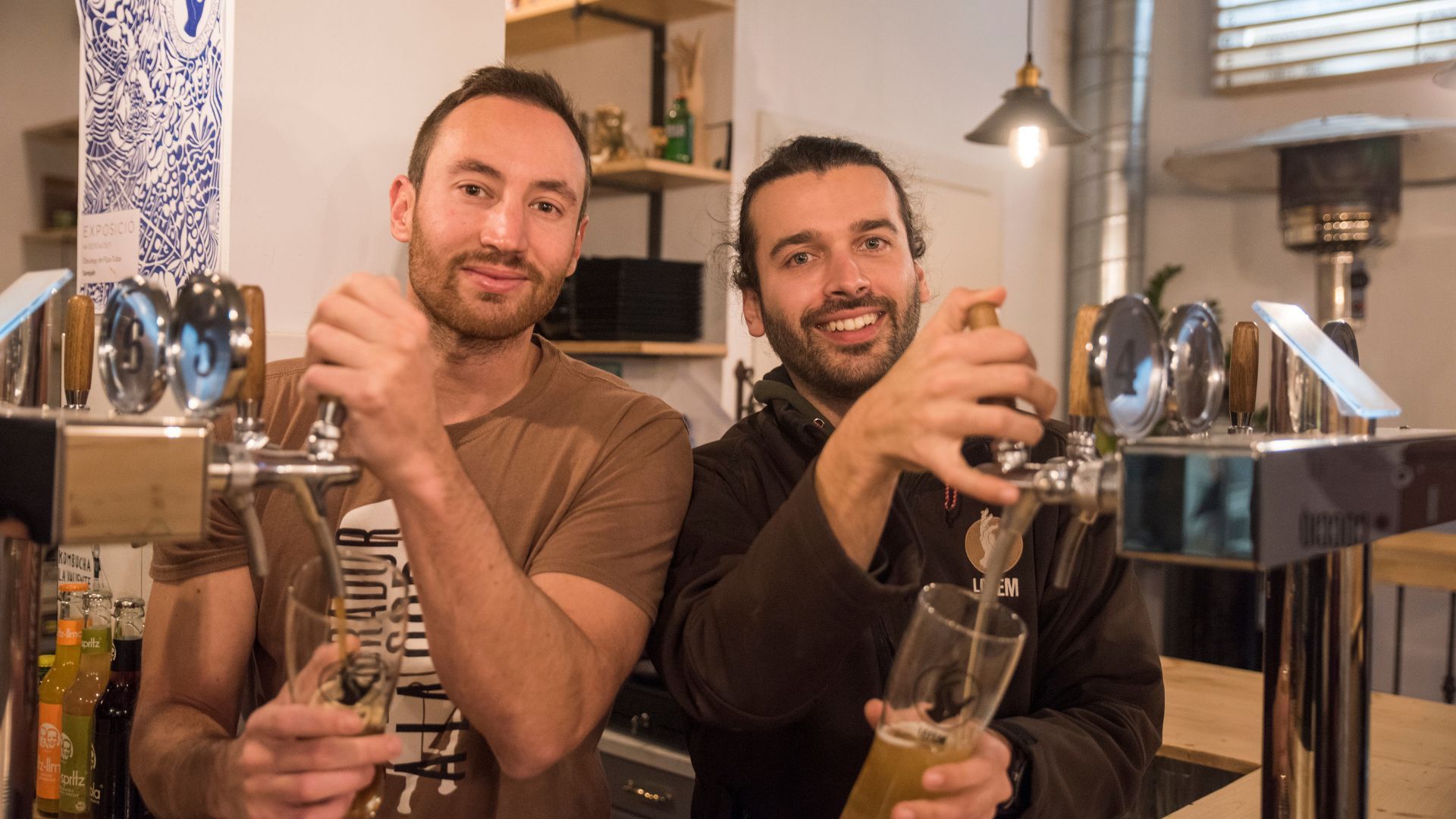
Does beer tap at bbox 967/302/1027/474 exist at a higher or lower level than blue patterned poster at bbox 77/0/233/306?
lower

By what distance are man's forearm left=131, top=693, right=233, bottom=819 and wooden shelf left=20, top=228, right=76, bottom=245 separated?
3.90m

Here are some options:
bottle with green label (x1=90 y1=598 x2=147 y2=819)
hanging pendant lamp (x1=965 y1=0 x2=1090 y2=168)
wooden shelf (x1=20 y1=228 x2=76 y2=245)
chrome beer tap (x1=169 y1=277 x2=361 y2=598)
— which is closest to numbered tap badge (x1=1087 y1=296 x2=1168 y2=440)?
chrome beer tap (x1=169 y1=277 x2=361 y2=598)

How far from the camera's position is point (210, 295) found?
2.08ft

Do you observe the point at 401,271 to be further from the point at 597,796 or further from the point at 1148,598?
the point at 1148,598

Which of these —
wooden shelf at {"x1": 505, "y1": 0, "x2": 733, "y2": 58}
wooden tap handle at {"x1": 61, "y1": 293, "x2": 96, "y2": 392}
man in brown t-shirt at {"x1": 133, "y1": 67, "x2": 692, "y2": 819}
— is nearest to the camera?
wooden tap handle at {"x1": 61, "y1": 293, "x2": 96, "y2": 392}

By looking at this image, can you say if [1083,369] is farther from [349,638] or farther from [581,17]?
[581,17]

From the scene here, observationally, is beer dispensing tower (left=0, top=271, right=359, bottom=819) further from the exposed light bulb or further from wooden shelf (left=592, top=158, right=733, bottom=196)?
the exposed light bulb

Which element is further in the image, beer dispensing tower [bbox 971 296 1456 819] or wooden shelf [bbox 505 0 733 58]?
wooden shelf [bbox 505 0 733 58]

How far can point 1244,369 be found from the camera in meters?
0.86

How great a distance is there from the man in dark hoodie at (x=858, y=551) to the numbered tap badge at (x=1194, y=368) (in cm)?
8

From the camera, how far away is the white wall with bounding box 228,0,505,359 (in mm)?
1549

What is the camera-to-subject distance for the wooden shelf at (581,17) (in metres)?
3.56

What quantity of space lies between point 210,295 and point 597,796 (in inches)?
31.5

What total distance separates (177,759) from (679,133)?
110 inches
